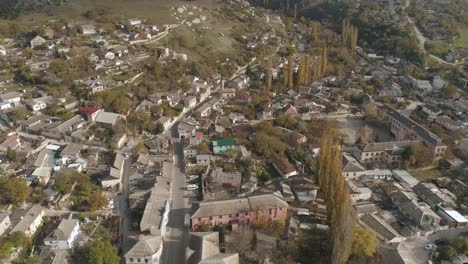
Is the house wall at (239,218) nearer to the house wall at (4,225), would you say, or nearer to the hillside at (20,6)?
the house wall at (4,225)

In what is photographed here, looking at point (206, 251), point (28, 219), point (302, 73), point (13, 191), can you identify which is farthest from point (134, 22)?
point (206, 251)

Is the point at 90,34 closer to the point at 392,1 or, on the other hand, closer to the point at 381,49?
the point at 381,49

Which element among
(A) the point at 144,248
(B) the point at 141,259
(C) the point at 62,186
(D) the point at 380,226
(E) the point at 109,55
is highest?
(E) the point at 109,55

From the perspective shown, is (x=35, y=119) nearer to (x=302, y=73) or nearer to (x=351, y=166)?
(x=351, y=166)

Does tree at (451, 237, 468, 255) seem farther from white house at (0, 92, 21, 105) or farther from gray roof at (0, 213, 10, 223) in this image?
white house at (0, 92, 21, 105)

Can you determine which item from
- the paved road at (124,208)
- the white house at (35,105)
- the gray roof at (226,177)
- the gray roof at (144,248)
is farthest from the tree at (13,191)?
the gray roof at (226,177)

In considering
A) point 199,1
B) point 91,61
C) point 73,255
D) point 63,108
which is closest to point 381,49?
point 199,1

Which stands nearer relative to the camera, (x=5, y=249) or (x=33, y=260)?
(x=33, y=260)
